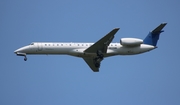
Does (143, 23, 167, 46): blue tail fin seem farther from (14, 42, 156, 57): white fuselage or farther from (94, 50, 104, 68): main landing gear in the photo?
(94, 50, 104, 68): main landing gear

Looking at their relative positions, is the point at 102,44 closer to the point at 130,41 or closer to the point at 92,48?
the point at 92,48

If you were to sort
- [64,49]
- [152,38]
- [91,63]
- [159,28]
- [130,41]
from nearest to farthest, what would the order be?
[64,49], [130,41], [159,28], [152,38], [91,63]

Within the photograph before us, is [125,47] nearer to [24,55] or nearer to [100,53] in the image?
[100,53]

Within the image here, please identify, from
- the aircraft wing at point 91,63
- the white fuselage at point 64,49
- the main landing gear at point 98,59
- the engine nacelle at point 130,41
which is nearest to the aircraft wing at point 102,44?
the main landing gear at point 98,59

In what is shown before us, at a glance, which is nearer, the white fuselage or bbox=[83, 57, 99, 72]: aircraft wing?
the white fuselage

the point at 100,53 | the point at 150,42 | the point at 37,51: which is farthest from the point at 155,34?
the point at 37,51

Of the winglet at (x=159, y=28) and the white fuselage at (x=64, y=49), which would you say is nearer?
the white fuselage at (x=64, y=49)

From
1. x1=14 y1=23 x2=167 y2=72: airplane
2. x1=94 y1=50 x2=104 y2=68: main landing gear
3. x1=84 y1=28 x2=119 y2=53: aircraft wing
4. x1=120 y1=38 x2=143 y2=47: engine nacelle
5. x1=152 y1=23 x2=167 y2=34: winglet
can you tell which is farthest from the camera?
x1=152 y1=23 x2=167 y2=34: winglet

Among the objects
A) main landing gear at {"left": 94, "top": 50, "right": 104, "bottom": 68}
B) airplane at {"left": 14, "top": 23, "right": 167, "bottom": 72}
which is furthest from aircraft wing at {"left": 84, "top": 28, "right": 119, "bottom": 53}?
main landing gear at {"left": 94, "top": 50, "right": 104, "bottom": 68}

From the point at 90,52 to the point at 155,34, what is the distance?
21.3 feet

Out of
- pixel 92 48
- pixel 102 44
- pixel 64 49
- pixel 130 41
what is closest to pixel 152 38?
pixel 130 41

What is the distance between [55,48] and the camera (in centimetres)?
2914

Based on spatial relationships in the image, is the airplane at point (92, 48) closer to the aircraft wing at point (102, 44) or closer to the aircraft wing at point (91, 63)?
the aircraft wing at point (102, 44)

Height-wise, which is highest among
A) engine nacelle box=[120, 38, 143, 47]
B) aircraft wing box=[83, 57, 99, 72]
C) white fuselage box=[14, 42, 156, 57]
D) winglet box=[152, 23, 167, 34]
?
winglet box=[152, 23, 167, 34]
